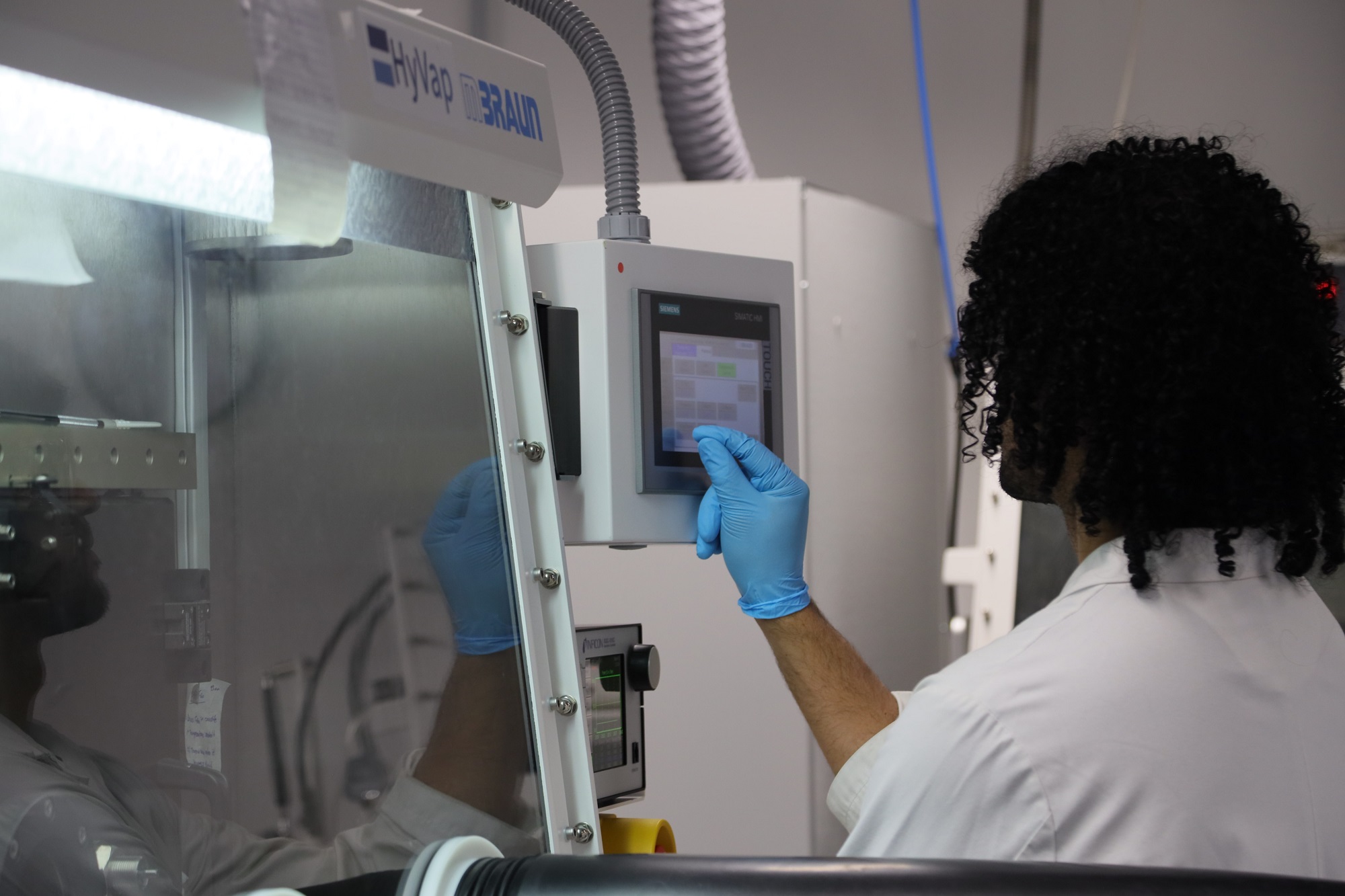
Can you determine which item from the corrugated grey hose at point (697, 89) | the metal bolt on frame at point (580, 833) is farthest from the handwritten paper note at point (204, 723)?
the corrugated grey hose at point (697, 89)

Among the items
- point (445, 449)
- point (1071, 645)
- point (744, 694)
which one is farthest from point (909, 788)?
point (744, 694)

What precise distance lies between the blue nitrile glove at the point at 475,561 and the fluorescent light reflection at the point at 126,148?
0.30 meters

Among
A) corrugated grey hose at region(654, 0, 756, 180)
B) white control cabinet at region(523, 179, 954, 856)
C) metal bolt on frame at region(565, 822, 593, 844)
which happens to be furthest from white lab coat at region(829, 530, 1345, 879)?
corrugated grey hose at region(654, 0, 756, 180)

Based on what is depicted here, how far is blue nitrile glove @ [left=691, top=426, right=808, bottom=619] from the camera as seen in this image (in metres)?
1.08

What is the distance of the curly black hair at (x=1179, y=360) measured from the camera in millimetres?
826

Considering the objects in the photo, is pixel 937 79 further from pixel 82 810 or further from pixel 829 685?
pixel 82 810

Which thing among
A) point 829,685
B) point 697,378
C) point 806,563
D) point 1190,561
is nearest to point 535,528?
point 697,378

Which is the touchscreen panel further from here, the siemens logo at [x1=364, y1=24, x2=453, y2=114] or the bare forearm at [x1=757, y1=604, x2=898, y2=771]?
the siemens logo at [x1=364, y1=24, x2=453, y2=114]

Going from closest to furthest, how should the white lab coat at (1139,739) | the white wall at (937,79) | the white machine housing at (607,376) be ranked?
the white lab coat at (1139,739) → the white machine housing at (607,376) → the white wall at (937,79)

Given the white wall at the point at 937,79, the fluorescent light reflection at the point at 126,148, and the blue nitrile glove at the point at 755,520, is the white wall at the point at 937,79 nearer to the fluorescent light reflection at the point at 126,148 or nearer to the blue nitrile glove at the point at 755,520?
the blue nitrile glove at the point at 755,520

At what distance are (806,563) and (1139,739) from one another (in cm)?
135

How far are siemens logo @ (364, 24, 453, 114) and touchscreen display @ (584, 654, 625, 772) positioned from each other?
58 centimetres

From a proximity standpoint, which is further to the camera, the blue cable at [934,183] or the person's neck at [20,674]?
the blue cable at [934,183]

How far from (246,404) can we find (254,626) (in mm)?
143
